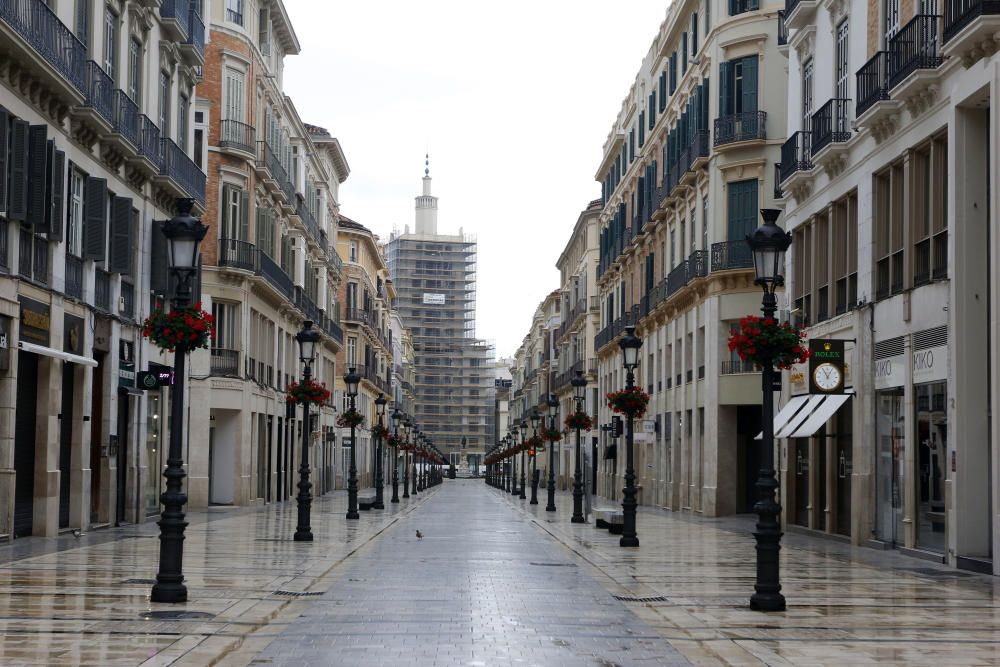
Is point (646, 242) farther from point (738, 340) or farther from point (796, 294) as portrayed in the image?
point (738, 340)

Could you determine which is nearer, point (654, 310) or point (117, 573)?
point (117, 573)

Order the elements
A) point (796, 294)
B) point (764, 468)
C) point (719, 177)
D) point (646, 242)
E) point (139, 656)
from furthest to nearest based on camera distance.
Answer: point (646, 242) → point (719, 177) → point (796, 294) → point (764, 468) → point (139, 656)

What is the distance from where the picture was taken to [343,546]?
25.6 meters

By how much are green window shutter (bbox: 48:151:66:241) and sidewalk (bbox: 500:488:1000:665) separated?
1145 cm

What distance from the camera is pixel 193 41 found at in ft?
116

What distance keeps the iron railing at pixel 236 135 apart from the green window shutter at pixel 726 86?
1684 cm

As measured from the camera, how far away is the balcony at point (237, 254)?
45562mm

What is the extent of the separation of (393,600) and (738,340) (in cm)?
521

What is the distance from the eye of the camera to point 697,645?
12164 millimetres

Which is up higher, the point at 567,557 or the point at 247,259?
the point at 247,259

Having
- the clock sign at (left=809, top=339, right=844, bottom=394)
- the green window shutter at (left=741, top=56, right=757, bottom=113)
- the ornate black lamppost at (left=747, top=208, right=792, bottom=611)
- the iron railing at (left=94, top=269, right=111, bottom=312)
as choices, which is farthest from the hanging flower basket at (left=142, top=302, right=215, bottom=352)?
the green window shutter at (left=741, top=56, right=757, bottom=113)

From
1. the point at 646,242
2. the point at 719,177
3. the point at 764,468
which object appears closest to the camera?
the point at 764,468

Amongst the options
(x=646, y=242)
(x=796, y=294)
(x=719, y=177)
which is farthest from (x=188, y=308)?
(x=646, y=242)

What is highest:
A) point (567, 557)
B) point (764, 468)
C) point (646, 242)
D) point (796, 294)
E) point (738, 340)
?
point (646, 242)
